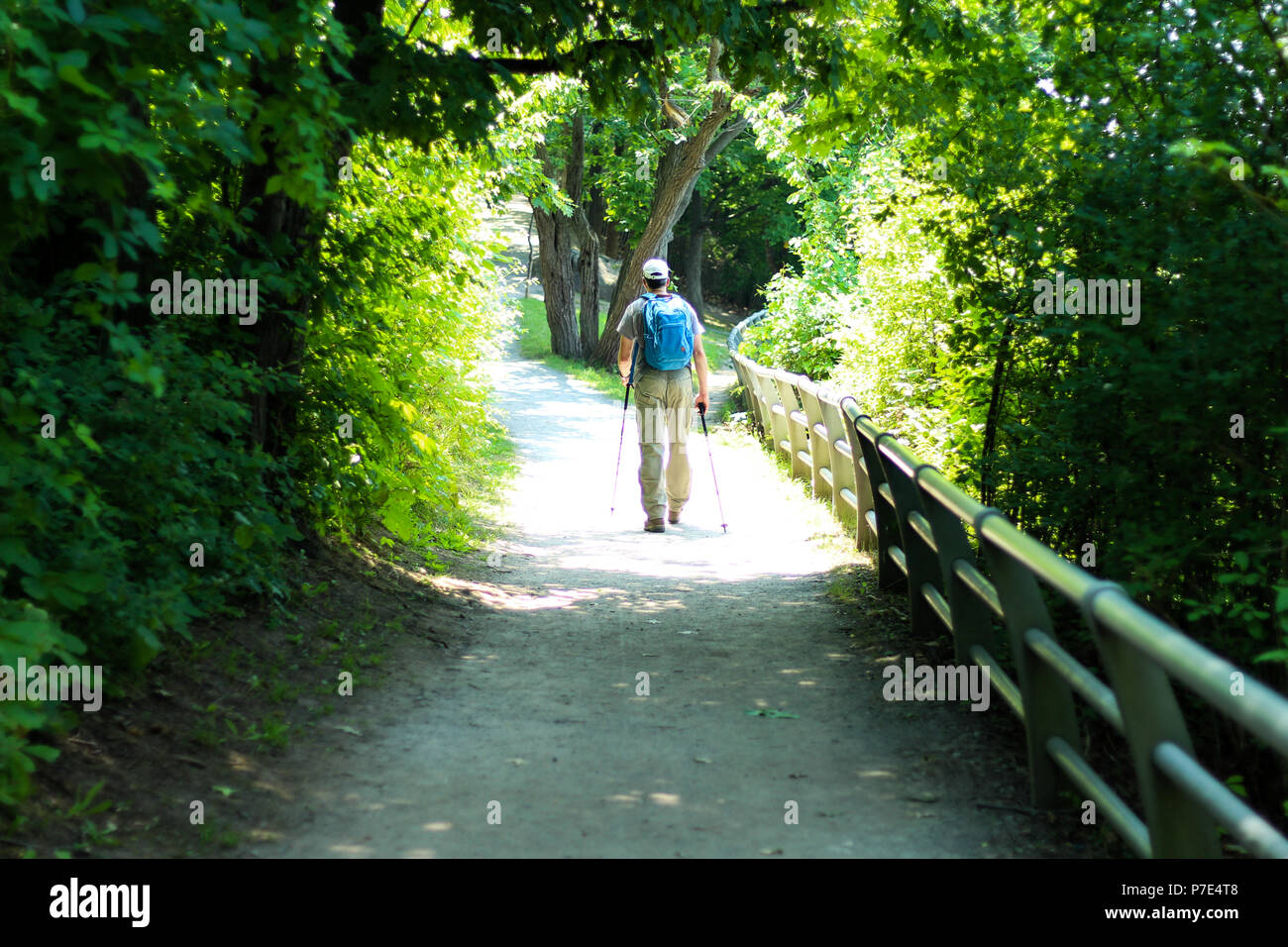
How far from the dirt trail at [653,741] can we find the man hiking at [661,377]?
4.65ft

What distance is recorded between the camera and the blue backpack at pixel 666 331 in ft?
34.6

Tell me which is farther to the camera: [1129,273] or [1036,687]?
[1129,273]

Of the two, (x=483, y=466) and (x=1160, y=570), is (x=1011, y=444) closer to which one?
(x=1160, y=570)

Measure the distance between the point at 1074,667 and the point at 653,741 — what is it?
6.40ft

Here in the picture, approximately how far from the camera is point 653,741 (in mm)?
5367

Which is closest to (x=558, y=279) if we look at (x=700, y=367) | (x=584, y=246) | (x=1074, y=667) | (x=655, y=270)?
(x=584, y=246)

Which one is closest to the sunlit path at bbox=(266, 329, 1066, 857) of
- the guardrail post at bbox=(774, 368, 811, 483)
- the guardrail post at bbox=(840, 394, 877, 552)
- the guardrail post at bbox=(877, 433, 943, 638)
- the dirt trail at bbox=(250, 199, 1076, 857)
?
the dirt trail at bbox=(250, 199, 1076, 857)

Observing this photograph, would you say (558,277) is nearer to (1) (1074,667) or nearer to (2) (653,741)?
(2) (653,741)

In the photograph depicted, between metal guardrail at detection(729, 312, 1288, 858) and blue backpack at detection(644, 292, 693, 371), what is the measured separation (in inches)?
112

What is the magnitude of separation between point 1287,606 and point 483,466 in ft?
36.9

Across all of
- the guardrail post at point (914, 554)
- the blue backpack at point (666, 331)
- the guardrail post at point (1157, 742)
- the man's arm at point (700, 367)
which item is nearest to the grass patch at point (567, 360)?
the man's arm at point (700, 367)

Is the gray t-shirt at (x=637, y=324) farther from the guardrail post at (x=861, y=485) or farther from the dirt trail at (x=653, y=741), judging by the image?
the dirt trail at (x=653, y=741)

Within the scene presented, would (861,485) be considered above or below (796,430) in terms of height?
below

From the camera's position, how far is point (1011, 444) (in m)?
7.20
